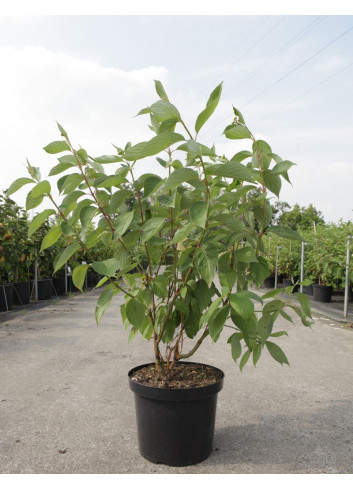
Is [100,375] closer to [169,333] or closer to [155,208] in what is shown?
[169,333]

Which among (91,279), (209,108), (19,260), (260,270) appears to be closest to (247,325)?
(260,270)

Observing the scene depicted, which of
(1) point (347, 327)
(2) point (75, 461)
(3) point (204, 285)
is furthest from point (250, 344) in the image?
(1) point (347, 327)

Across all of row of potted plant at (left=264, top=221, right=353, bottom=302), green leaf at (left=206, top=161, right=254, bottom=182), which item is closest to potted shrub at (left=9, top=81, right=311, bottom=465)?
green leaf at (left=206, top=161, right=254, bottom=182)

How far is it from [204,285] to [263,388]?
5.67 ft

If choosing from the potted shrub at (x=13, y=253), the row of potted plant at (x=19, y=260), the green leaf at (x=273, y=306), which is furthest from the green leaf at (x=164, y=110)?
→ the potted shrub at (x=13, y=253)

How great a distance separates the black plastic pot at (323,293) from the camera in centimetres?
868

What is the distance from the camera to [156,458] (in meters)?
2.21

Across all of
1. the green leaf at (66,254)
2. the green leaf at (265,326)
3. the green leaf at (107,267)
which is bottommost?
the green leaf at (265,326)

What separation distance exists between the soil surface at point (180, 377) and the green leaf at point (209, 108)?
1.27 m

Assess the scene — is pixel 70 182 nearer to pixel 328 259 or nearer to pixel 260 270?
pixel 260 270

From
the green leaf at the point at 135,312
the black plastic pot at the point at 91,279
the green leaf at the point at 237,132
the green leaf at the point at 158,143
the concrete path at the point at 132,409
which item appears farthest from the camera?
the black plastic pot at the point at 91,279

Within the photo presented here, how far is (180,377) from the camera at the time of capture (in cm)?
235

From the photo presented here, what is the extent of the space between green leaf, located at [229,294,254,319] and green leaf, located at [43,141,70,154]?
90 cm

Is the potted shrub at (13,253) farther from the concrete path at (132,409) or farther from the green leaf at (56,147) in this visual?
the green leaf at (56,147)
